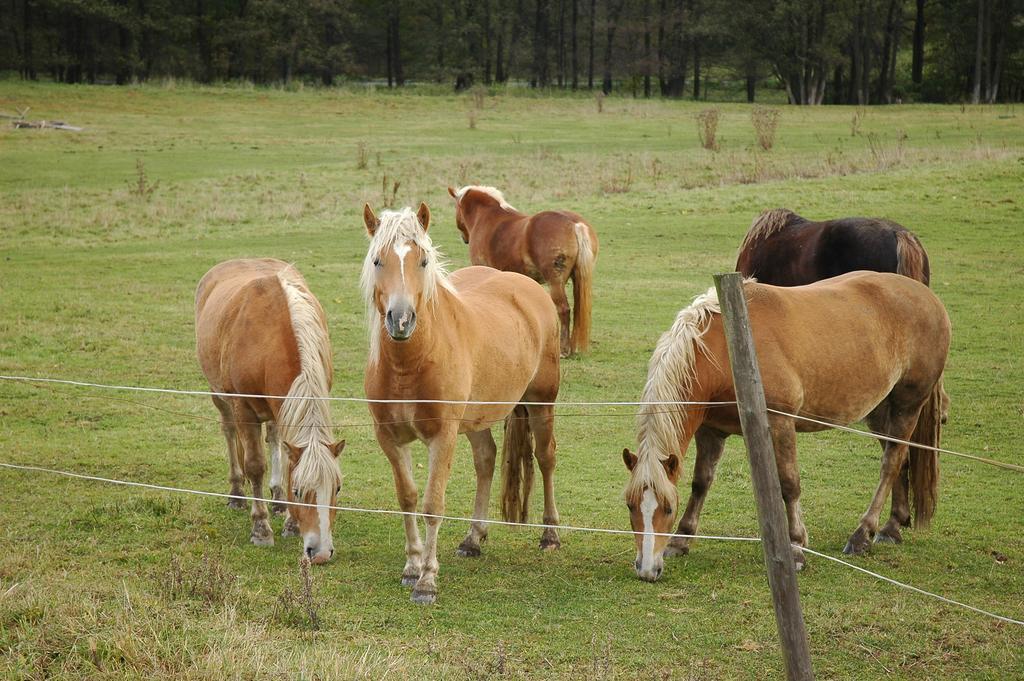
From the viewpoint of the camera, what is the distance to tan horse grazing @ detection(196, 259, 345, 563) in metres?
5.88

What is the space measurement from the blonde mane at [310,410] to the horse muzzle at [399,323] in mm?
1082

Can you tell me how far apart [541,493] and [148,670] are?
4327 mm

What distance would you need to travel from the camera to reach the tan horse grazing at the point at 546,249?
40.5 feet

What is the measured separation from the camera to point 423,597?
18.4 feet

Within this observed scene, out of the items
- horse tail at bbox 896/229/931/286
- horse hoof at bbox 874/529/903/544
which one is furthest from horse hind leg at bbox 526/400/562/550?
horse tail at bbox 896/229/931/286

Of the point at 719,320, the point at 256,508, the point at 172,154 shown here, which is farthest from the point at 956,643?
the point at 172,154

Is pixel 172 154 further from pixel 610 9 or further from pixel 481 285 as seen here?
pixel 610 9

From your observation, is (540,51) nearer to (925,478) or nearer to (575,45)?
(575,45)

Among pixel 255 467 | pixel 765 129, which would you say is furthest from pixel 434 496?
pixel 765 129

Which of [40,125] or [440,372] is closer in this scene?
[440,372]

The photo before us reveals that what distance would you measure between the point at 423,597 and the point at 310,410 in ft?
4.48

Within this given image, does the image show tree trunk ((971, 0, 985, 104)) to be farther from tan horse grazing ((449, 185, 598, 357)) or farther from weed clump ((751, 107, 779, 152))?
tan horse grazing ((449, 185, 598, 357))

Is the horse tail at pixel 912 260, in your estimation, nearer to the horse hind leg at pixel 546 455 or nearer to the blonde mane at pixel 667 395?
the blonde mane at pixel 667 395

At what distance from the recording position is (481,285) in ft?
22.7
